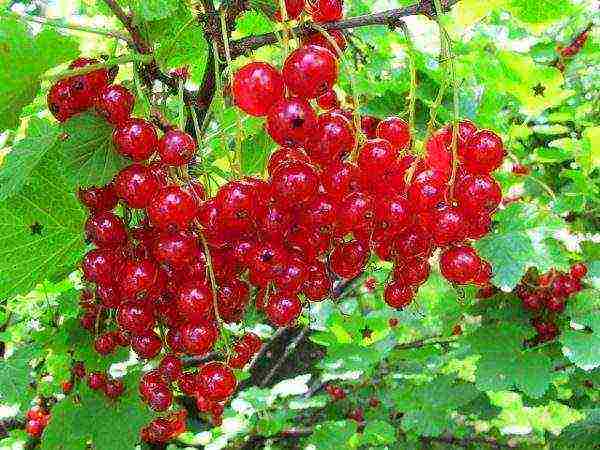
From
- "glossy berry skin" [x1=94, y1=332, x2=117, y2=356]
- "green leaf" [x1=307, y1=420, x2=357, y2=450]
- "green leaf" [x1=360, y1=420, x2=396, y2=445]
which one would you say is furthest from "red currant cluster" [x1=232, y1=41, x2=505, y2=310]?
"green leaf" [x1=360, y1=420, x2=396, y2=445]

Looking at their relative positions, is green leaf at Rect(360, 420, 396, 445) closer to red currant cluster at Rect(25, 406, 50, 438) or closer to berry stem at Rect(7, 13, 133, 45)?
red currant cluster at Rect(25, 406, 50, 438)

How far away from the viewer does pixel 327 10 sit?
83 centimetres

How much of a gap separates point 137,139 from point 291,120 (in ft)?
0.70

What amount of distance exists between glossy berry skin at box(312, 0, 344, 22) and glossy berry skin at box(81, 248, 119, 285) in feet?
1.31

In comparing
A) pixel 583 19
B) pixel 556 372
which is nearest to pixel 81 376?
pixel 556 372

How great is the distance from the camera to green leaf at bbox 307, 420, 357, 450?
2.12m

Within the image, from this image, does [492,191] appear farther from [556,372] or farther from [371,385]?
[371,385]

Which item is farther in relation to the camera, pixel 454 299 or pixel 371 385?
pixel 371 385

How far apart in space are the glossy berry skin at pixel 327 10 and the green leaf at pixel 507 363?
1220 mm

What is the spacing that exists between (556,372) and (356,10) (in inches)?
56.4

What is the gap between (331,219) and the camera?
0.71m

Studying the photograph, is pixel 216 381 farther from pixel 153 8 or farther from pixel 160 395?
pixel 153 8

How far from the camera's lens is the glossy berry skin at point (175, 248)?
2.35ft

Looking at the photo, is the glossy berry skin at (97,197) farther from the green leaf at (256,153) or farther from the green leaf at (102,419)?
the green leaf at (102,419)
